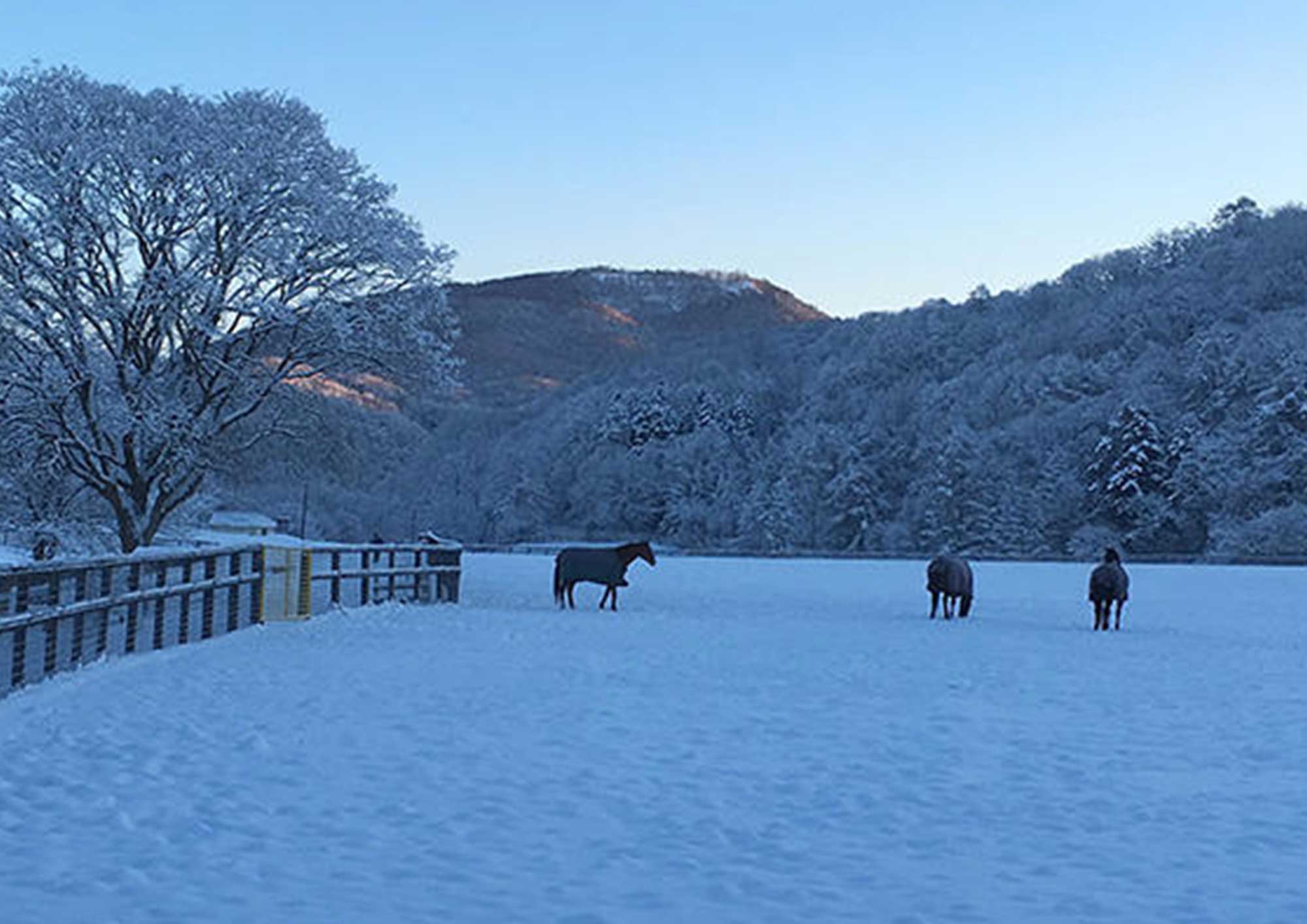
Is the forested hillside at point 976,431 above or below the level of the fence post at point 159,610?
above

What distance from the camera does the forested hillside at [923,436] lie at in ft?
199

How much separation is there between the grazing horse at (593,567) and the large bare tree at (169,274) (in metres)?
5.55

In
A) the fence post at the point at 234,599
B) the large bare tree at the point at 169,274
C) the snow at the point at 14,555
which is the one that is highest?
the large bare tree at the point at 169,274

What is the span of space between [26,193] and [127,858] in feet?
66.8

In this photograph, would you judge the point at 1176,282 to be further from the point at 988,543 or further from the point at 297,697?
the point at 297,697

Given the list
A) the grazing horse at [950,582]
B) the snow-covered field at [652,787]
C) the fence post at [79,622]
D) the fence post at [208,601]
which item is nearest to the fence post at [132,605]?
the snow-covered field at [652,787]

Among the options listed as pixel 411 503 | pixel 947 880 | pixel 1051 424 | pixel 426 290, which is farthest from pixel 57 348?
pixel 411 503

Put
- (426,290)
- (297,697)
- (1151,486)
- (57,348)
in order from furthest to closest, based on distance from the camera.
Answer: (1151,486) → (426,290) → (57,348) → (297,697)

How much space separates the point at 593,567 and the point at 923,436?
75953 mm

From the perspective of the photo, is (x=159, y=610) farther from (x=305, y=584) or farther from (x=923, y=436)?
(x=923, y=436)

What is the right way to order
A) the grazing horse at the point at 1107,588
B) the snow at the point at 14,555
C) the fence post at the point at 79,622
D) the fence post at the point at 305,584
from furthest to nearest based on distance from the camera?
the snow at the point at 14,555
the grazing horse at the point at 1107,588
the fence post at the point at 305,584
the fence post at the point at 79,622

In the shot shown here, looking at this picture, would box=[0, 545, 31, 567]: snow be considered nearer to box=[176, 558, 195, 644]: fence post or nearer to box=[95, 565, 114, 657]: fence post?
box=[176, 558, 195, 644]: fence post

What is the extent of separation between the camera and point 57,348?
885 inches

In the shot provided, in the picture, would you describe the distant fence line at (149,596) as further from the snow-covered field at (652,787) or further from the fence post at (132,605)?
the snow-covered field at (652,787)
